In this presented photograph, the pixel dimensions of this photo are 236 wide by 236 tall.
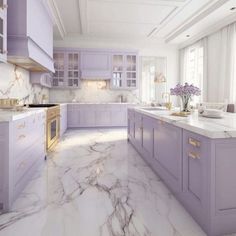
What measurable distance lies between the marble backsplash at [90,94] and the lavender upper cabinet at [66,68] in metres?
0.35

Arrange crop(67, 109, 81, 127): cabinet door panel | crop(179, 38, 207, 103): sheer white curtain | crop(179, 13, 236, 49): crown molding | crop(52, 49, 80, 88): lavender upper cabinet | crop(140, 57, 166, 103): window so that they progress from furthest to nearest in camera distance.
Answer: crop(140, 57, 166, 103): window → crop(52, 49, 80, 88): lavender upper cabinet → crop(67, 109, 81, 127): cabinet door panel → crop(179, 38, 207, 103): sheer white curtain → crop(179, 13, 236, 49): crown molding

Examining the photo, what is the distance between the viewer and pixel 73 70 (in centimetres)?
605

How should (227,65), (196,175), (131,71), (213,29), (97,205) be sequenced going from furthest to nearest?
Result: 1. (131,71)
2. (213,29)
3. (227,65)
4. (97,205)
5. (196,175)

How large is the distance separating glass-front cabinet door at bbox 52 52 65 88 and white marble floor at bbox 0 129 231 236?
3613 mm

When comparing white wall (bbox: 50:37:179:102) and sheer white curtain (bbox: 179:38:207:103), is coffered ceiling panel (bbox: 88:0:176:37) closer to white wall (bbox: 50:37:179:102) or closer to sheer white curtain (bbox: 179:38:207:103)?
white wall (bbox: 50:37:179:102)

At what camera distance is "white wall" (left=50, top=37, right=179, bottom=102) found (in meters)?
6.27

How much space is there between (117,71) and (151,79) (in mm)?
1408

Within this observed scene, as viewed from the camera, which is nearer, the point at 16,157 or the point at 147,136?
the point at 16,157

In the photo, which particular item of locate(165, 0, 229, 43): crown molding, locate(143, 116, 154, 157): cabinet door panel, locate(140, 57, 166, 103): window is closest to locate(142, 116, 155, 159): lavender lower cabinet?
locate(143, 116, 154, 157): cabinet door panel

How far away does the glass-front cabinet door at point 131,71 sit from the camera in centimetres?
630

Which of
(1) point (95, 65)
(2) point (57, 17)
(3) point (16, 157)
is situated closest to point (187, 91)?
(3) point (16, 157)

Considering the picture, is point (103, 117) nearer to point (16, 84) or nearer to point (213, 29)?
point (16, 84)

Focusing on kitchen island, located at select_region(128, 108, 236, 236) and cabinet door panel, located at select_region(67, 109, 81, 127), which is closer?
kitchen island, located at select_region(128, 108, 236, 236)

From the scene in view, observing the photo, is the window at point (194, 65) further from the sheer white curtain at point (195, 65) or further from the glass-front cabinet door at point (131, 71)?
the glass-front cabinet door at point (131, 71)
